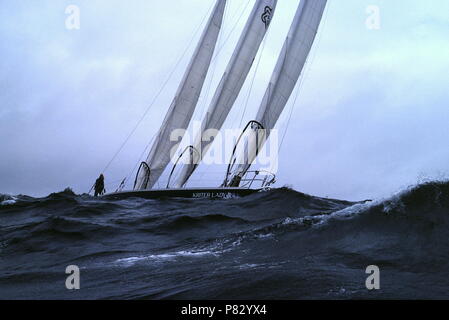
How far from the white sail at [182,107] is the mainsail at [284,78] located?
693cm

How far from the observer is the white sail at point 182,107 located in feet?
118

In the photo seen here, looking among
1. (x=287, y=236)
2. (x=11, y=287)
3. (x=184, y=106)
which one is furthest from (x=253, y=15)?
(x=11, y=287)

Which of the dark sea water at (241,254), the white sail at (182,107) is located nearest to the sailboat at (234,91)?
the white sail at (182,107)

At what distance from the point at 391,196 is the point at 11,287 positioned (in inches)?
456

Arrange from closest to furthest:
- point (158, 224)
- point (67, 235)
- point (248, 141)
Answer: point (67, 235)
point (158, 224)
point (248, 141)

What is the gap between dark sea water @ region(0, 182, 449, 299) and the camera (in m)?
7.40

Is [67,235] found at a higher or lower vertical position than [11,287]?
higher

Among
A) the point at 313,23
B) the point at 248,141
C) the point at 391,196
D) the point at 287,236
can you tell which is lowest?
the point at 287,236

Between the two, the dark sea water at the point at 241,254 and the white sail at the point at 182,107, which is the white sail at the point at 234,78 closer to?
the white sail at the point at 182,107

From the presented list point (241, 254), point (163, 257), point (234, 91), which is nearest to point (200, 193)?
point (234, 91)

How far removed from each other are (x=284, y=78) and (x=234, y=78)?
160 inches

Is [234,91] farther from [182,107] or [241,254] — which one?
[241,254]
